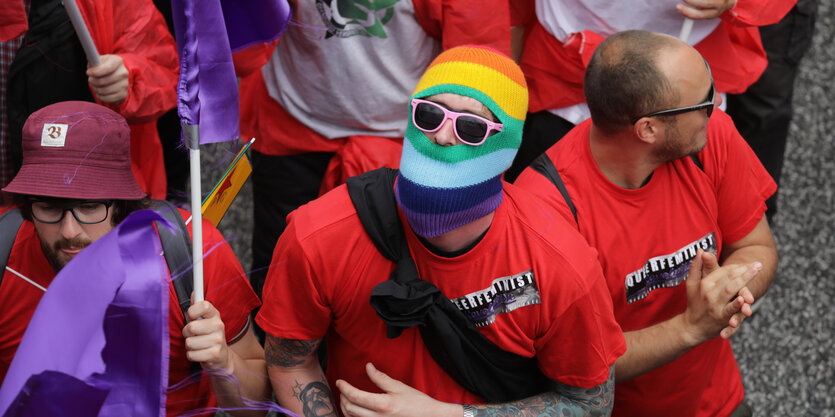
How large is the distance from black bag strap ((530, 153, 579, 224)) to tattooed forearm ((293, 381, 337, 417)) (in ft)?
2.78

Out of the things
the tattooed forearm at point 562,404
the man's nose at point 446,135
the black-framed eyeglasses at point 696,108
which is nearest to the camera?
the man's nose at point 446,135

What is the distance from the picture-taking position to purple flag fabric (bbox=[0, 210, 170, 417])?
1.72 metres

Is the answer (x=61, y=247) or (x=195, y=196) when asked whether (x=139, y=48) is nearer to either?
(x=61, y=247)

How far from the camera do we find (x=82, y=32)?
110 inches

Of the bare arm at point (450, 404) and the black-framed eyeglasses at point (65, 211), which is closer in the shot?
the bare arm at point (450, 404)

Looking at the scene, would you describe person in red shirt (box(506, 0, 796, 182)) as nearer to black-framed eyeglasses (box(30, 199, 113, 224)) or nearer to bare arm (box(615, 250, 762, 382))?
bare arm (box(615, 250, 762, 382))

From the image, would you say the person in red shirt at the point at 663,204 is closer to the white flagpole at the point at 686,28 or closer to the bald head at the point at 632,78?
the bald head at the point at 632,78

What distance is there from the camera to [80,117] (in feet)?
9.02

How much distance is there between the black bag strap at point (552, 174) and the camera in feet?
9.04

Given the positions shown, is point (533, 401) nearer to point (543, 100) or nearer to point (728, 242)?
point (728, 242)

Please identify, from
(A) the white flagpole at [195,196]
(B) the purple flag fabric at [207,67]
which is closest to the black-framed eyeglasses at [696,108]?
(B) the purple flag fabric at [207,67]

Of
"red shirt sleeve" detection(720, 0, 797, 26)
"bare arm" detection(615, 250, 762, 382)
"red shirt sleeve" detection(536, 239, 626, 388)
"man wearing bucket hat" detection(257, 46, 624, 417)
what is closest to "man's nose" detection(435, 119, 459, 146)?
"man wearing bucket hat" detection(257, 46, 624, 417)

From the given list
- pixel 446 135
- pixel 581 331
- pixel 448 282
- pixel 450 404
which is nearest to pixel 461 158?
pixel 446 135

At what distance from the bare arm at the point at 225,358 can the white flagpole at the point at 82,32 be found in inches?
37.0
